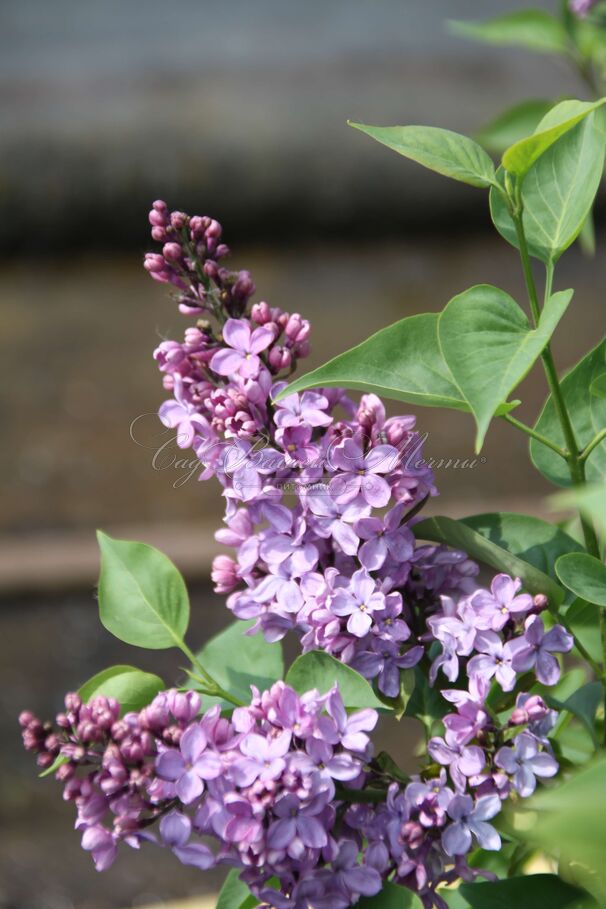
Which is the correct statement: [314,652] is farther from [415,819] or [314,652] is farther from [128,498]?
[128,498]

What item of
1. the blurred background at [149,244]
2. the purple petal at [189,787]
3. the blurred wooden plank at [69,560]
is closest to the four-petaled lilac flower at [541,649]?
the purple petal at [189,787]

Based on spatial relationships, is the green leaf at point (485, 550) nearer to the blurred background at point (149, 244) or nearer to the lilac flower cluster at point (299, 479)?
the lilac flower cluster at point (299, 479)

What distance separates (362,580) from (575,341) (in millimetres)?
1914

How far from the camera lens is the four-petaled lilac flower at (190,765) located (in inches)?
12.0

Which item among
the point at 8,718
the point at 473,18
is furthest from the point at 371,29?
the point at 8,718

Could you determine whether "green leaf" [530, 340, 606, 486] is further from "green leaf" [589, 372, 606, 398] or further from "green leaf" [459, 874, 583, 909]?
"green leaf" [459, 874, 583, 909]

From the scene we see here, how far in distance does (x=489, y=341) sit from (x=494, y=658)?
3.9 inches

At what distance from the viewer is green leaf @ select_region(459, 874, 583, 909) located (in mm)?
327

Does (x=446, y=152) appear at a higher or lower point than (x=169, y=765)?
higher

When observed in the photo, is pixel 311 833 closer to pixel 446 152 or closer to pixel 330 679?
pixel 330 679

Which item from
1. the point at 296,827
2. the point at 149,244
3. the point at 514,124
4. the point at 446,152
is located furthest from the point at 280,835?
the point at 149,244

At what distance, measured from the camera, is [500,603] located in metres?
0.34

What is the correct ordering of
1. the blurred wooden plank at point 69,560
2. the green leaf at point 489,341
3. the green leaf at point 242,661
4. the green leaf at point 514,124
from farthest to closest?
the blurred wooden plank at point 69,560 → the green leaf at point 514,124 → the green leaf at point 242,661 → the green leaf at point 489,341

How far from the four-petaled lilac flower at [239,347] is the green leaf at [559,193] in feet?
0.29
